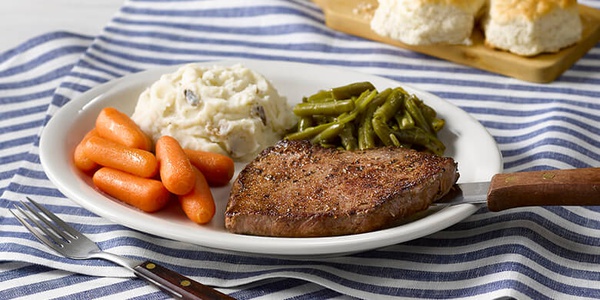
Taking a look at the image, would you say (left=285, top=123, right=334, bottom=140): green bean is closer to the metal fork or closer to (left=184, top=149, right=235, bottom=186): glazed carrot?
(left=184, top=149, right=235, bottom=186): glazed carrot

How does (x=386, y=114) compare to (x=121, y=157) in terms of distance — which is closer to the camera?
(x=121, y=157)

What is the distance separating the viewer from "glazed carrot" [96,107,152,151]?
3.97 metres

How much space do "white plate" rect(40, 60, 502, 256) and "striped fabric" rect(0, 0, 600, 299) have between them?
0.20 meters

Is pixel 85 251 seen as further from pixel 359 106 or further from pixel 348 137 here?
pixel 359 106

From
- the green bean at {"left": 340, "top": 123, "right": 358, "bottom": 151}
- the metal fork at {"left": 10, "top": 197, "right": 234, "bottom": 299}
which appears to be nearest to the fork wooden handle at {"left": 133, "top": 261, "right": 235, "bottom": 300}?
the metal fork at {"left": 10, "top": 197, "right": 234, "bottom": 299}

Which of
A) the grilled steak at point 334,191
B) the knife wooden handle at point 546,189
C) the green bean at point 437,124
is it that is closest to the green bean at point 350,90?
the green bean at point 437,124

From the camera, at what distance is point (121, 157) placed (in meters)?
3.79

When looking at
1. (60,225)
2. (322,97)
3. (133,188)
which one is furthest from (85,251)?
(322,97)

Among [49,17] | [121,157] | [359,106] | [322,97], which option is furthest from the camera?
[49,17]

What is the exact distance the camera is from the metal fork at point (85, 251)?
3150 millimetres

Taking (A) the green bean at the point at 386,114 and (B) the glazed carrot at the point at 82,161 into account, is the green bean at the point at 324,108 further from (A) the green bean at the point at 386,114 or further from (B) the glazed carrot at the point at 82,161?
(B) the glazed carrot at the point at 82,161

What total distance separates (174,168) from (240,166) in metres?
0.62

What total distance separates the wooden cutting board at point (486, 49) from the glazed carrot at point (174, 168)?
2346 millimetres

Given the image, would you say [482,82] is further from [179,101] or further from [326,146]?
[179,101]
